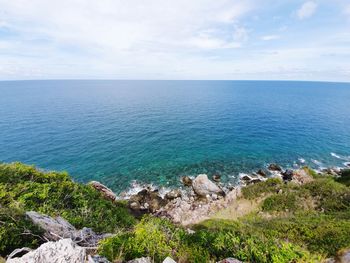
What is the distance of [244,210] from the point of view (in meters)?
28.7

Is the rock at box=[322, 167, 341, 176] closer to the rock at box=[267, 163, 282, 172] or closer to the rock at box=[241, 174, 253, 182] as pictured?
the rock at box=[267, 163, 282, 172]

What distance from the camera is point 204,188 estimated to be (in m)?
34.4

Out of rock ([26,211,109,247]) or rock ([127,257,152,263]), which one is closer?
rock ([127,257,152,263])

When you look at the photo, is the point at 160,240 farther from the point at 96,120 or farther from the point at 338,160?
the point at 96,120

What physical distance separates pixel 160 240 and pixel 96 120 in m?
69.3

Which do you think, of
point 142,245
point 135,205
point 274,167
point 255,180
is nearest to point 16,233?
point 142,245

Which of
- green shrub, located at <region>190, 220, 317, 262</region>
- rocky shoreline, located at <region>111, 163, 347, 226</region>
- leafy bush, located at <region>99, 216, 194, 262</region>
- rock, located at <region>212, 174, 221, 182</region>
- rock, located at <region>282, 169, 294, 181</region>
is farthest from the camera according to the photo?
rock, located at <region>212, 174, 221, 182</region>

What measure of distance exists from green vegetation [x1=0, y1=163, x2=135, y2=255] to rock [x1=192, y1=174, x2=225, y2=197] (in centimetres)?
1751

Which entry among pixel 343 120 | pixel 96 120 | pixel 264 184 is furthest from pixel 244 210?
pixel 343 120

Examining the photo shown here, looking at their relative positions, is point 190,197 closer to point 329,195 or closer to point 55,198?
point 329,195

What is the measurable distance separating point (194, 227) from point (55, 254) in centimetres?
2002

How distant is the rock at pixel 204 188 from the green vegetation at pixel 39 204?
17.5 metres

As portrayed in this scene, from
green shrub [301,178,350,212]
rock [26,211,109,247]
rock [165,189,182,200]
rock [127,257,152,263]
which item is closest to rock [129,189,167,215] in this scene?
rock [165,189,182,200]

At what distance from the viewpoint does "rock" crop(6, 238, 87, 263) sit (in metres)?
6.86
